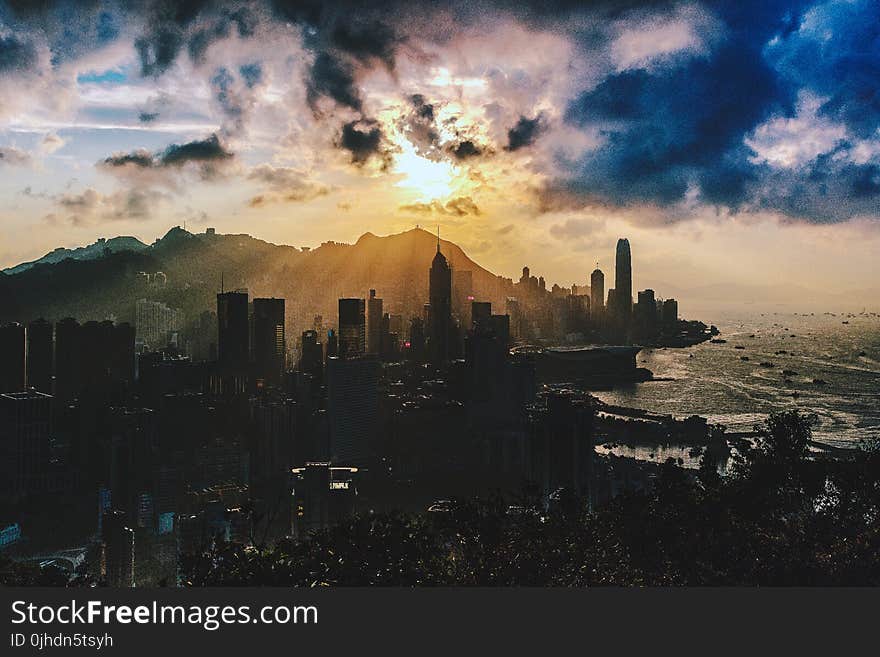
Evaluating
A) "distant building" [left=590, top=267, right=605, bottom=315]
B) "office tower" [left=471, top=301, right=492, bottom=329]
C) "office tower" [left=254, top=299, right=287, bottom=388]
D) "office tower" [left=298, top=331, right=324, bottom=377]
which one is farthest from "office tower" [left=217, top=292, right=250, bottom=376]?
"distant building" [left=590, top=267, right=605, bottom=315]

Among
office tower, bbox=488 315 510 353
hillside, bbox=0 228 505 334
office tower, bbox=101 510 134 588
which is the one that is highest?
hillside, bbox=0 228 505 334

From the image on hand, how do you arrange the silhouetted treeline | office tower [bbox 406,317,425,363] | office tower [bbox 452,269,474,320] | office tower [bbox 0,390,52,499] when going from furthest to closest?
office tower [bbox 406,317,425,363], office tower [bbox 452,269,474,320], office tower [bbox 0,390,52,499], the silhouetted treeline

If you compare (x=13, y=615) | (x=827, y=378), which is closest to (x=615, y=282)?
(x=827, y=378)

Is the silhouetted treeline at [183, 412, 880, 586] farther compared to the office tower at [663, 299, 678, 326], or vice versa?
the office tower at [663, 299, 678, 326]

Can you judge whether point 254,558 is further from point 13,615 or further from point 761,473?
point 761,473

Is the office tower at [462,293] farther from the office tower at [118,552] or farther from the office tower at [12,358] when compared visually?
the office tower at [12,358]

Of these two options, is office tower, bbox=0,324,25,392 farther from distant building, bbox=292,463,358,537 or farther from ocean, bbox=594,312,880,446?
ocean, bbox=594,312,880,446

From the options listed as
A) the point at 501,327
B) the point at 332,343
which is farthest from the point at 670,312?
the point at 332,343
